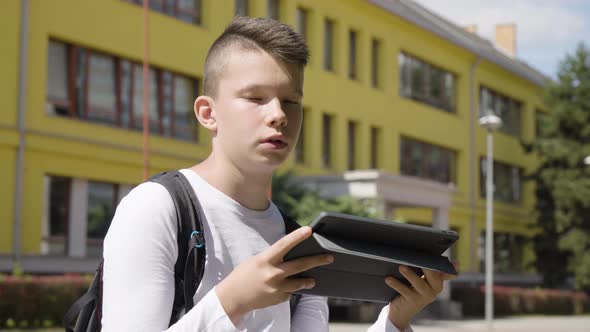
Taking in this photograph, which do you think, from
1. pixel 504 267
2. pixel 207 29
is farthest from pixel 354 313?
pixel 504 267

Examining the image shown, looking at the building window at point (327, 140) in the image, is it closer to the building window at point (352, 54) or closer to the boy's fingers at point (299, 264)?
the building window at point (352, 54)

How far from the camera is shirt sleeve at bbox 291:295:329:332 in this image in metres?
2.75

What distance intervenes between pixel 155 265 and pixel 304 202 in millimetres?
23491

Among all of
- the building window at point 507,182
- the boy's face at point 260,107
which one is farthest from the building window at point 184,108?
the boy's face at point 260,107

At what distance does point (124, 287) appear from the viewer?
222 cm

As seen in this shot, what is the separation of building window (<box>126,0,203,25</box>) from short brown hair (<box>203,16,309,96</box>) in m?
23.9

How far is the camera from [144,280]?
2.22 metres

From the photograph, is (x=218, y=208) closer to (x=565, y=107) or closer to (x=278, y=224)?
(x=278, y=224)

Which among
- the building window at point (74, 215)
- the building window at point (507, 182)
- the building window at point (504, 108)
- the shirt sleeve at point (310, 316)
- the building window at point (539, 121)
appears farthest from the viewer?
the building window at point (507, 182)

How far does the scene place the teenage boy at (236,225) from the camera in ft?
7.13

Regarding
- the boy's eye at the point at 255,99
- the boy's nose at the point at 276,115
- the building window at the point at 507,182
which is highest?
the building window at the point at 507,182

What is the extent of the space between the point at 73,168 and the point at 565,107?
28092 mm

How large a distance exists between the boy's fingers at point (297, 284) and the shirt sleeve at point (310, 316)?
1.97 feet

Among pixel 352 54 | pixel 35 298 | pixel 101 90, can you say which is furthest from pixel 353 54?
pixel 35 298
